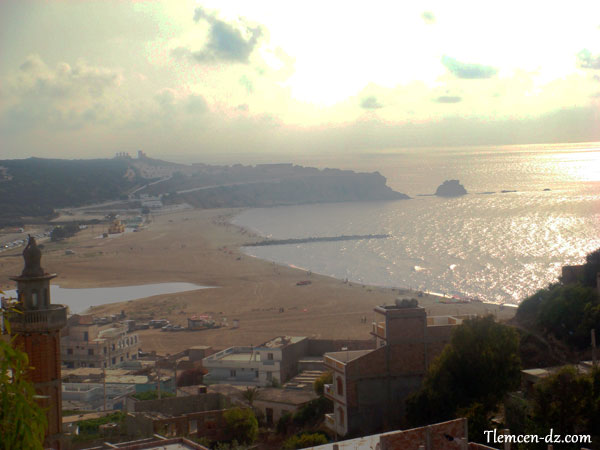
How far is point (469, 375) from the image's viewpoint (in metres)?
11.0

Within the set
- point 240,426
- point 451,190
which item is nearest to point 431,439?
point 240,426

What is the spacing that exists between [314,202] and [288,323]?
91714mm

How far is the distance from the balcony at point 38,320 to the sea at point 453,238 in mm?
25922

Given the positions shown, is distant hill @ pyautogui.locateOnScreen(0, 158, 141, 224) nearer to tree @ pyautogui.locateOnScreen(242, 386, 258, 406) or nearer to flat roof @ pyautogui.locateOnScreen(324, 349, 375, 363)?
tree @ pyautogui.locateOnScreen(242, 386, 258, 406)

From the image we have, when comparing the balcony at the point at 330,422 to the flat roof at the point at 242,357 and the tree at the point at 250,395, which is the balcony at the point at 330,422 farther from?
the flat roof at the point at 242,357

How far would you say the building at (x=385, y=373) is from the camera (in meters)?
12.6

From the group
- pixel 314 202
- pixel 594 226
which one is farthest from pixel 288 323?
pixel 314 202

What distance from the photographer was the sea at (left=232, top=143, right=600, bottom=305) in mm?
39125

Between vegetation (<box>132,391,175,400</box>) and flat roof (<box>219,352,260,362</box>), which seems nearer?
vegetation (<box>132,391,175,400</box>)

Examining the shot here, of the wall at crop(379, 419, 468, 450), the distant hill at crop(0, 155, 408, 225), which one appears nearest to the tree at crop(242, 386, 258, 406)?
the wall at crop(379, 419, 468, 450)

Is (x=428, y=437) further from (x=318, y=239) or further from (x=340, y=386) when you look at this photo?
(x=318, y=239)

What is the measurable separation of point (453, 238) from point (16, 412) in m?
57.0

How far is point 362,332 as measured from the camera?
79.1ft

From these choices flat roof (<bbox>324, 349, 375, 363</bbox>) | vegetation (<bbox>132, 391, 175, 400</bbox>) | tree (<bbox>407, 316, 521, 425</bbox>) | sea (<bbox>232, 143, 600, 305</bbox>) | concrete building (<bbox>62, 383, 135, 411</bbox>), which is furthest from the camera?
sea (<bbox>232, 143, 600, 305</bbox>)
